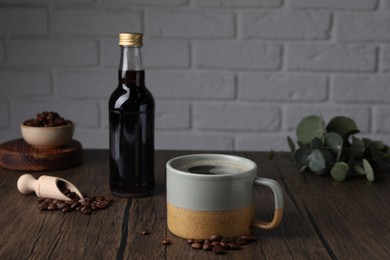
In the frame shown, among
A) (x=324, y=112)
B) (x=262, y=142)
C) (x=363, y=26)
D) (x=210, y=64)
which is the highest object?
(x=363, y=26)

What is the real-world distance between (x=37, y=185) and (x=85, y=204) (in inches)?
4.4

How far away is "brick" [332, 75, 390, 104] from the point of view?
183cm

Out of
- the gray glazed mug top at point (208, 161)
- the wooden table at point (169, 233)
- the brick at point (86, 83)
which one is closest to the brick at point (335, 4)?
the brick at point (86, 83)

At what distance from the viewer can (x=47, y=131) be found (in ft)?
3.70

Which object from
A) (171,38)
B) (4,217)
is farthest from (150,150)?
(171,38)

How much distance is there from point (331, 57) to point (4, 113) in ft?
3.48

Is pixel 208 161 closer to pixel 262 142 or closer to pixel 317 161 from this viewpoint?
pixel 317 161

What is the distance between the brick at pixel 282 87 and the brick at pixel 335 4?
21 centimetres

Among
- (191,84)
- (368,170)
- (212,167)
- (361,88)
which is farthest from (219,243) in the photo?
(361,88)

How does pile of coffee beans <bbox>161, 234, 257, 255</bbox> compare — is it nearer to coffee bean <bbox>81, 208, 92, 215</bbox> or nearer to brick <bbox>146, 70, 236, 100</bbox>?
coffee bean <bbox>81, 208, 92, 215</bbox>

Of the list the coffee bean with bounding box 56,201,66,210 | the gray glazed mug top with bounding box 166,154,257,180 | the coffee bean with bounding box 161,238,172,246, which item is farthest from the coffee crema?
the coffee bean with bounding box 56,201,66,210

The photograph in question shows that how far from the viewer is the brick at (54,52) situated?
1.81 meters

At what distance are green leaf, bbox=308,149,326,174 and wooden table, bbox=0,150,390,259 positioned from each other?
2 centimetres

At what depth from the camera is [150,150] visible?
0.98 metres
